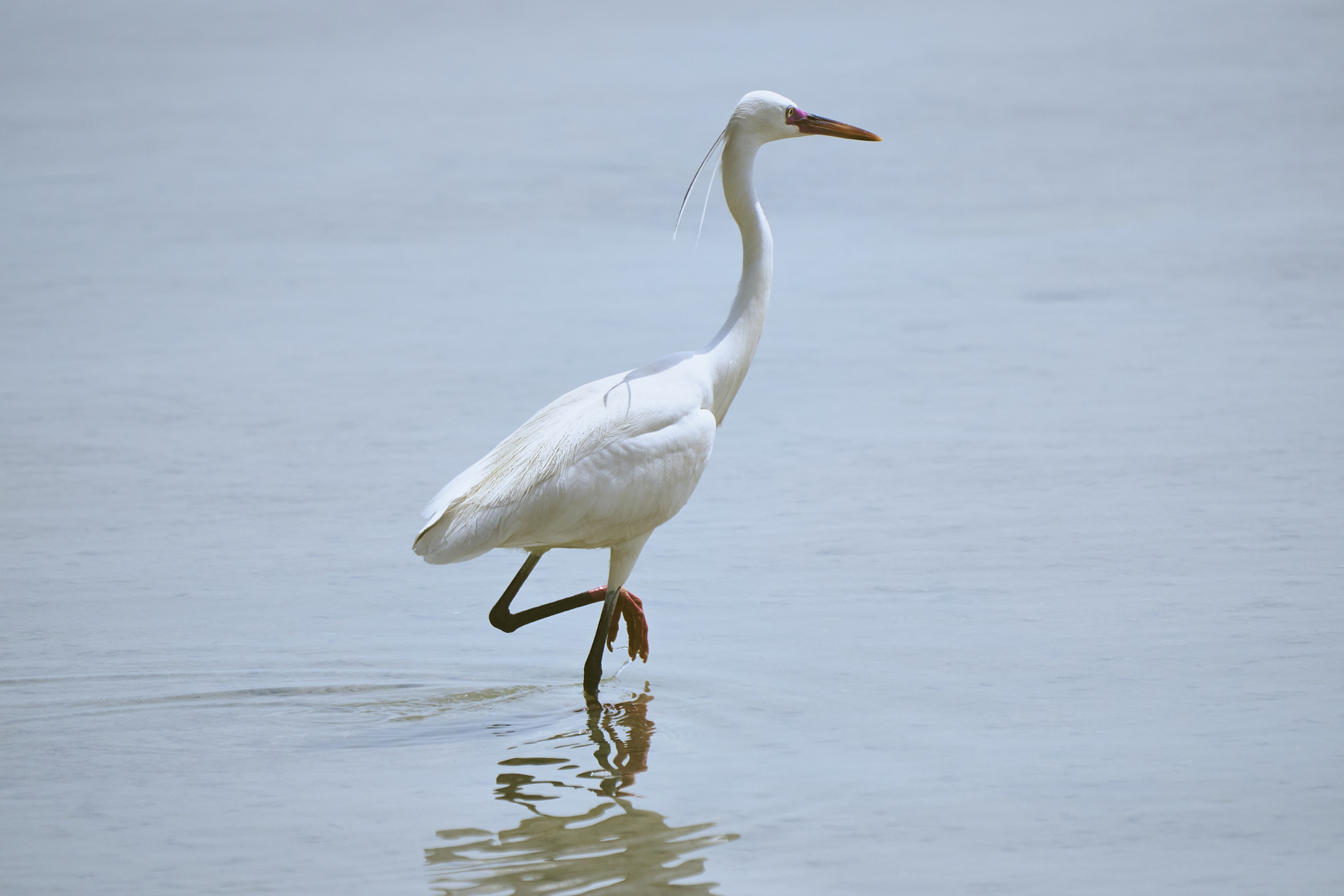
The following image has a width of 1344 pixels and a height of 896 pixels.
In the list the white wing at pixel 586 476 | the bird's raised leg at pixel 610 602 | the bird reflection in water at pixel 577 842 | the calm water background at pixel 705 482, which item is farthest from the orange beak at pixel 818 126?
the bird reflection in water at pixel 577 842

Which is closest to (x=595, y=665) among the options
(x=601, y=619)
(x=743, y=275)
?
(x=601, y=619)

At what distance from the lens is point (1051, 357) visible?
8727 mm

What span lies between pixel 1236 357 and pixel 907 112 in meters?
6.00

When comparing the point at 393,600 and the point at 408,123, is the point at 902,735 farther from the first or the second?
the point at 408,123

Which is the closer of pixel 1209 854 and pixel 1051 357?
pixel 1209 854

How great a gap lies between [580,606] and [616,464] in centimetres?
53

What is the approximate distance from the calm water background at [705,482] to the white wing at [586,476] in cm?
50

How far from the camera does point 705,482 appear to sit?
7.17 metres

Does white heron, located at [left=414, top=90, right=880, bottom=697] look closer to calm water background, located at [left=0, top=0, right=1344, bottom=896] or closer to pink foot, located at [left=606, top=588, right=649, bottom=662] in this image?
pink foot, located at [left=606, top=588, right=649, bottom=662]

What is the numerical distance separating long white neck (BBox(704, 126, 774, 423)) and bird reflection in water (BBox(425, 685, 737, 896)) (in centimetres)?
135

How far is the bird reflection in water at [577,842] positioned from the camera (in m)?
3.83

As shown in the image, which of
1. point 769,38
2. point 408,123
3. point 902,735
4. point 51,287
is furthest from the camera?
point 769,38

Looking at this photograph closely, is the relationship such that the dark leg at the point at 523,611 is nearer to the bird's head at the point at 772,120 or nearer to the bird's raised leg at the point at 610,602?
the bird's raised leg at the point at 610,602

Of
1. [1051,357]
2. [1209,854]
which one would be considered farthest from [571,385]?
[1209,854]
